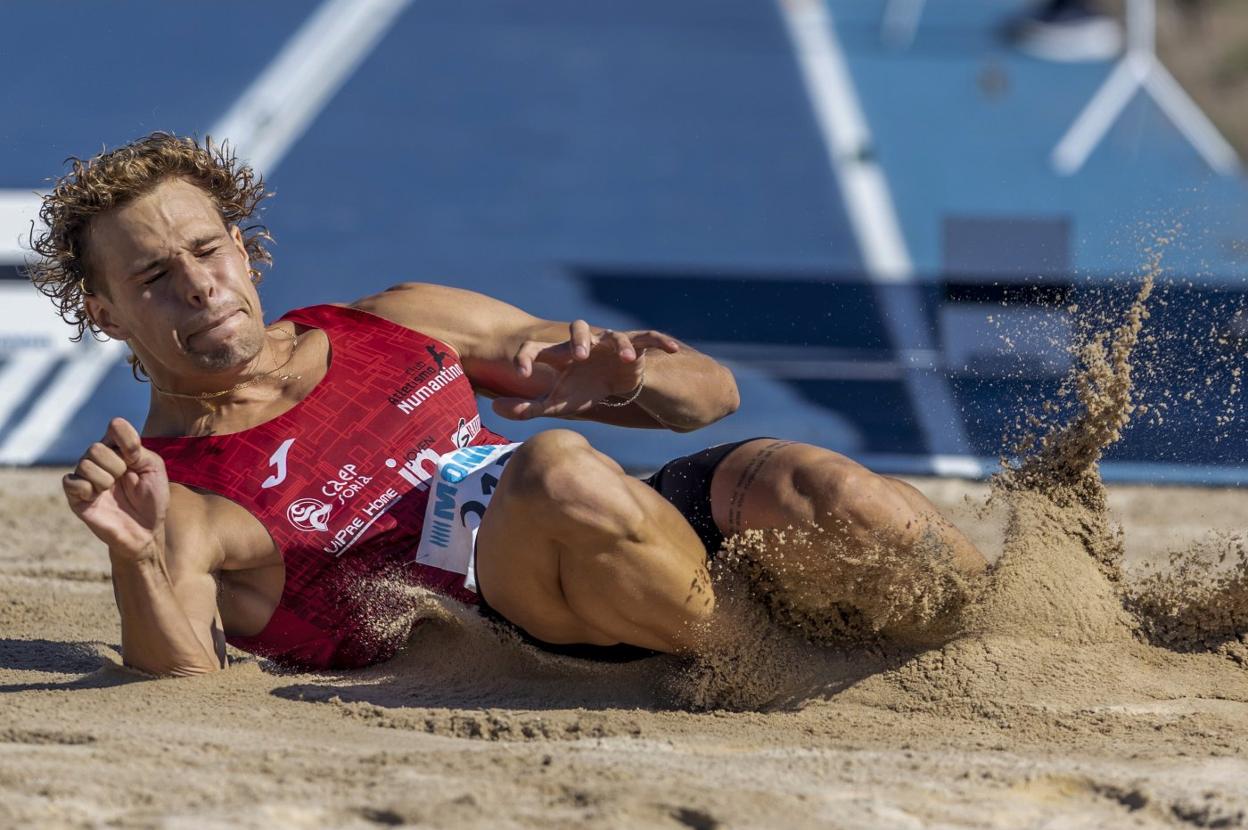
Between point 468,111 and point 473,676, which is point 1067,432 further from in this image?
point 468,111

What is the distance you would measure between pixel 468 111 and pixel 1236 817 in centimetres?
549

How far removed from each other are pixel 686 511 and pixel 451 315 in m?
0.76

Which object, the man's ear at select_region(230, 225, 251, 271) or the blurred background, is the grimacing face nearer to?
the man's ear at select_region(230, 225, 251, 271)

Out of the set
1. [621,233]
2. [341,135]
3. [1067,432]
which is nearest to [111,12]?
[341,135]

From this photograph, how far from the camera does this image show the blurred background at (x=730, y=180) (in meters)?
5.41

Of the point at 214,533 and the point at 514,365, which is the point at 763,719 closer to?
the point at 514,365

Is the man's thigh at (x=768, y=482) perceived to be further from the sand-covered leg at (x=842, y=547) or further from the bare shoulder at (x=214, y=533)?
the bare shoulder at (x=214, y=533)

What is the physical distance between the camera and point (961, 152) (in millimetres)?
6895

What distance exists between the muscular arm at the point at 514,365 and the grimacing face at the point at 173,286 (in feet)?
1.27

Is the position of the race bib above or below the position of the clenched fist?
above

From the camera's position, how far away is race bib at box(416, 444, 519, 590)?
9.62ft

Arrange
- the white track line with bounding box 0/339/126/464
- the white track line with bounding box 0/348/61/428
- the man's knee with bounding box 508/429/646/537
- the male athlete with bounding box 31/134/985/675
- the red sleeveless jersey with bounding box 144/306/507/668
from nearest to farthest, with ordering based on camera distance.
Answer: the man's knee with bounding box 508/429/646/537, the male athlete with bounding box 31/134/985/675, the red sleeveless jersey with bounding box 144/306/507/668, the white track line with bounding box 0/339/126/464, the white track line with bounding box 0/348/61/428

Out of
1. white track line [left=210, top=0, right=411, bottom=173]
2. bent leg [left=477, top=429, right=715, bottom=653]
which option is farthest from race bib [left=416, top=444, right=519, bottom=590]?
white track line [left=210, top=0, right=411, bottom=173]

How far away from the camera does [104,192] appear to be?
303 centimetres
